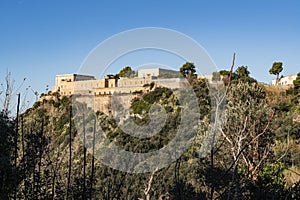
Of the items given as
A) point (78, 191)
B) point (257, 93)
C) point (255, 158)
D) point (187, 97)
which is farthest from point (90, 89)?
point (78, 191)

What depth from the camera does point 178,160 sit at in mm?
1476

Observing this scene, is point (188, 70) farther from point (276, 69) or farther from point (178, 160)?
point (178, 160)

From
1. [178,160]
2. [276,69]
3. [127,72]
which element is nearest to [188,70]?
[127,72]

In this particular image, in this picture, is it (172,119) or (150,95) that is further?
(150,95)

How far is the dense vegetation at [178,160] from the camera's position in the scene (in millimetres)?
1459

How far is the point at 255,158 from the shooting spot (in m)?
6.96

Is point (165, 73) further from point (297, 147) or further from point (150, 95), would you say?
point (297, 147)

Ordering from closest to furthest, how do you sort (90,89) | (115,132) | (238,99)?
(238,99), (115,132), (90,89)

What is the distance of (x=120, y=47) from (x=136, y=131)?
8433 mm

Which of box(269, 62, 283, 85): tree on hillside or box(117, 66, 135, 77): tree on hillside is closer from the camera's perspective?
box(117, 66, 135, 77): tree on hillside

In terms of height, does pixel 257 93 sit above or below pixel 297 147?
above

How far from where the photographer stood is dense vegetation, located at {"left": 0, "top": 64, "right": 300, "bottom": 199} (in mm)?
1459

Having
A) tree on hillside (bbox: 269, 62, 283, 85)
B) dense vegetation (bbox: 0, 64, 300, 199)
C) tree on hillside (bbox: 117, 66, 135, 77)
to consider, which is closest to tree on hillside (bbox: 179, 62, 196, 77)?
dense vegetation (bbox: 0, 64, 300, 199)

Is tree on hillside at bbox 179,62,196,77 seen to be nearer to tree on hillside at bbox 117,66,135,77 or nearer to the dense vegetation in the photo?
the dense vegetation
